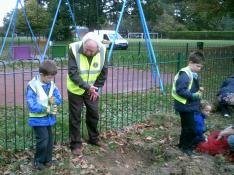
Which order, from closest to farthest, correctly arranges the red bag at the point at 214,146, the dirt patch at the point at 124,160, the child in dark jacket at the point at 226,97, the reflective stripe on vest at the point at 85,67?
the dirt patch at the point at 124,160, the reflective stripe on vest at the point at 85,67, the red bag at the point at 214,146, the child in dark jacket at the point at 226,97

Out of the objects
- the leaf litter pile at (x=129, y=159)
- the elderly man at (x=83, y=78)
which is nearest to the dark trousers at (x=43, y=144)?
the leaf litter pile at (x=129, y=159)

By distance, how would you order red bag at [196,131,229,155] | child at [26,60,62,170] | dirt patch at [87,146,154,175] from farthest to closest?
red bag at [196,131,229,155], dirt patch at [87,146,154,175], child at [26,60,62,170]

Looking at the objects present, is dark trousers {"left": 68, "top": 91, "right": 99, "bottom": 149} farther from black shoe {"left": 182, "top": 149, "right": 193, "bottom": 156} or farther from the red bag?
the red bag

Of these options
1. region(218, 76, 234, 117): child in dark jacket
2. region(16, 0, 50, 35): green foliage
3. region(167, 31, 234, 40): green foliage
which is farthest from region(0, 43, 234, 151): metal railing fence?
region(167, 31, 234, 40): green foliage

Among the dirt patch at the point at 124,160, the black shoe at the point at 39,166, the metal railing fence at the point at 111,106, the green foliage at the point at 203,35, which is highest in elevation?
the green foliage at the point at 203,35

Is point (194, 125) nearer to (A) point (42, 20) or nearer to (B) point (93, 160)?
(B) point (93, 160)

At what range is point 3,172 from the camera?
14.3 feet

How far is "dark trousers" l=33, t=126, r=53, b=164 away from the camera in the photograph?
4.31 meters

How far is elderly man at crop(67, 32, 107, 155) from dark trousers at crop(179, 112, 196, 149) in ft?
3.91

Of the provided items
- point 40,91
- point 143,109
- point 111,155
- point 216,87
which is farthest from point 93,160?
point 216,87

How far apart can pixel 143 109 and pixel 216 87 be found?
2972mm

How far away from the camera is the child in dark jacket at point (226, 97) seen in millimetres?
7201

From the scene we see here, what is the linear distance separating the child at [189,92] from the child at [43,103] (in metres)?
1.64

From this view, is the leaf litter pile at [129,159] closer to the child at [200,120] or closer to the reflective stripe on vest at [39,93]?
the child at [200,120]
